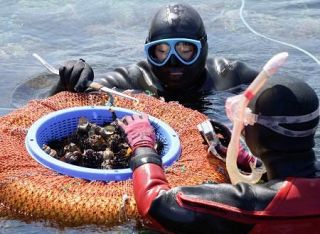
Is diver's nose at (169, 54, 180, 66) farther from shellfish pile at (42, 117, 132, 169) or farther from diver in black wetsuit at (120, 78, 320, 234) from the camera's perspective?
diver in black wetsuit at (120, 78, 320, 234)

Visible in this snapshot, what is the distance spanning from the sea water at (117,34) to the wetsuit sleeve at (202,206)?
2.95m

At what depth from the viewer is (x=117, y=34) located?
8.22 metres

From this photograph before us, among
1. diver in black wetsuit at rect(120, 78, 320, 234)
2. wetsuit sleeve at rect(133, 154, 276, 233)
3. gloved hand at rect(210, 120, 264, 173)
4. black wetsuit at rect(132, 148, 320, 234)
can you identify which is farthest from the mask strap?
gloved hand at rect(210, 120, 264, 173)

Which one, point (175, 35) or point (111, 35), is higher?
point (175, 35)

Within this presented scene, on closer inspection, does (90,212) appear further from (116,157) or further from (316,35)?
(316,35)

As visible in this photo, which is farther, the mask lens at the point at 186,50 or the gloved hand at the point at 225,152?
the mask lens at the point at 186,50

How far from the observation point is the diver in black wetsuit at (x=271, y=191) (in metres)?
2.65

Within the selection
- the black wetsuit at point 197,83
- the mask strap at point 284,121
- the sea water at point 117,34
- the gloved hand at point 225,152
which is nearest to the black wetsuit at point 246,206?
the mask strap at point 284,121

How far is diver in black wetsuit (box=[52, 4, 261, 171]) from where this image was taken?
176 inches

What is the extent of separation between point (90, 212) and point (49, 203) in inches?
8.7

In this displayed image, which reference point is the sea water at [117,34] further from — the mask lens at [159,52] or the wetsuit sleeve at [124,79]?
the mask lens at [159,52]

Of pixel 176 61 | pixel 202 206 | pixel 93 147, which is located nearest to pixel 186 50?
pixel 176 61

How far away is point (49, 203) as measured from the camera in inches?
124

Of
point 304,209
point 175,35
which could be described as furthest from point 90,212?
point 175,35
